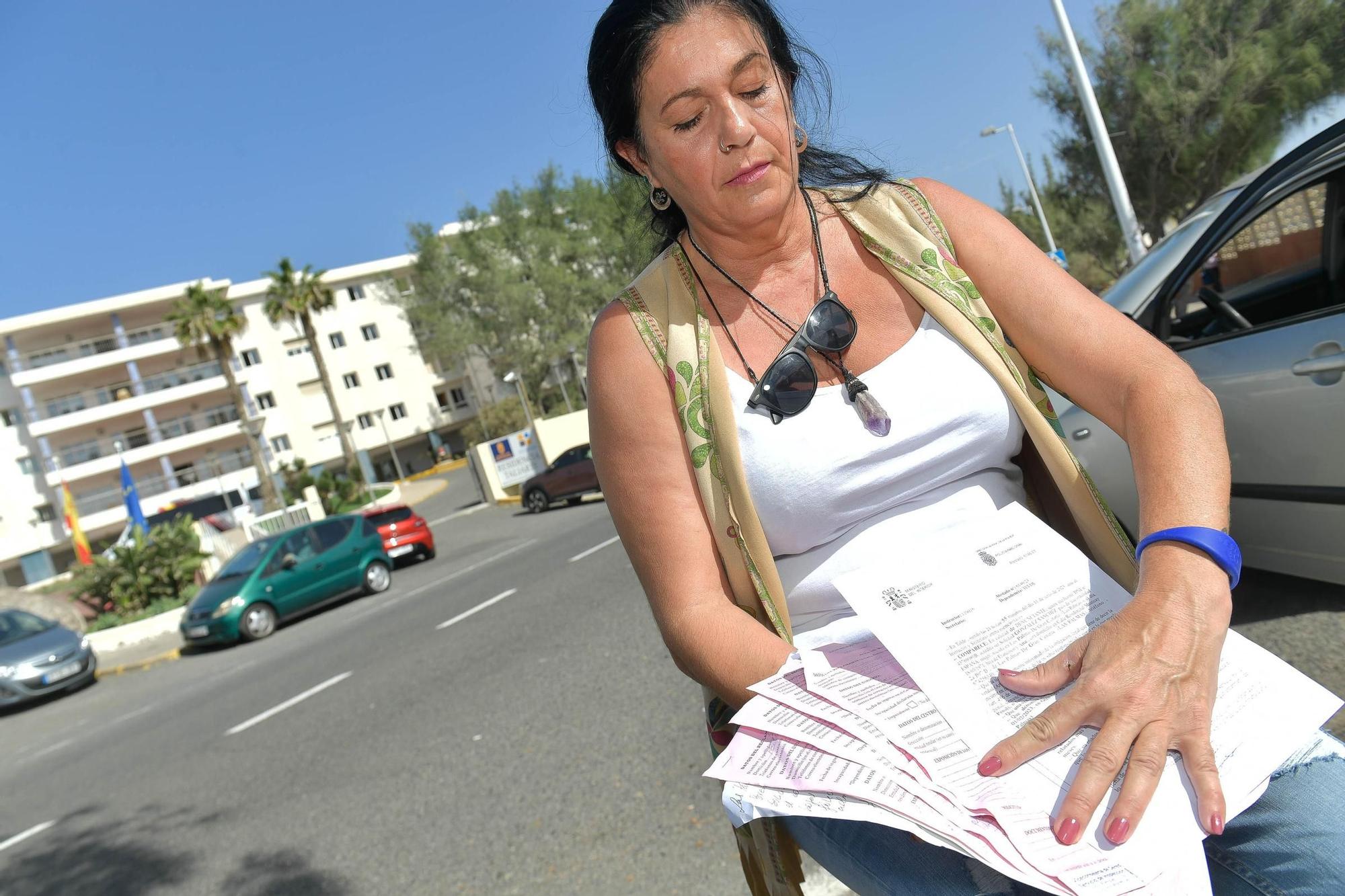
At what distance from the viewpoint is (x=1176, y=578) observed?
1.40m

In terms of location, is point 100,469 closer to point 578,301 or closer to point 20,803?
point 578,301

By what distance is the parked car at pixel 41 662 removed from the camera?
1447 cm

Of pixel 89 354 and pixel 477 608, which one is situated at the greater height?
pixel 89 354

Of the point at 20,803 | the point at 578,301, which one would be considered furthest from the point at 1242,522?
the point at 578,301

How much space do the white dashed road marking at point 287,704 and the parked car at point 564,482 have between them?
1406 centimetres

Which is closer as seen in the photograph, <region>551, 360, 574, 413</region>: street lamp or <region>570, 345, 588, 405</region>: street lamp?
<region>551, 360, 574, 413</region>: street lamp

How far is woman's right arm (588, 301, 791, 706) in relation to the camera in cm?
169

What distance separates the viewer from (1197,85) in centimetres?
2416

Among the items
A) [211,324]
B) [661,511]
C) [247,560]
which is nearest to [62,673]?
[247,560]

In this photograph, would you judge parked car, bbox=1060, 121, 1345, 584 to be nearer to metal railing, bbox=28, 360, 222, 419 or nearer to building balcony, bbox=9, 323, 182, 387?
building balcony, bbox=9, 323, 182, 387

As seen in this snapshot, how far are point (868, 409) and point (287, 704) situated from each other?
8.07 meters

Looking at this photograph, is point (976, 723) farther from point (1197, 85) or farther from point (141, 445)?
point (141, 445)

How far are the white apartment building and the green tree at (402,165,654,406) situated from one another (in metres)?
6.27

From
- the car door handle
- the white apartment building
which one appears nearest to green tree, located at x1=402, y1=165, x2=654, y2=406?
the white apartment building
